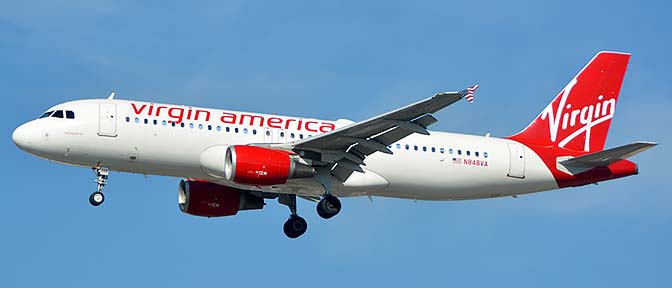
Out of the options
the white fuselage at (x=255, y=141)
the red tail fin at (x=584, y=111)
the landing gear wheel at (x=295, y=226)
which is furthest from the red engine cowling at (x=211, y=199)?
the red tail fin at (x=584, y=111)

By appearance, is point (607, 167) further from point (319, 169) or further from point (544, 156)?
point (319, 169)

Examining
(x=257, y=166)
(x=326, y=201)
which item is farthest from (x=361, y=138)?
(x=257, y=166)

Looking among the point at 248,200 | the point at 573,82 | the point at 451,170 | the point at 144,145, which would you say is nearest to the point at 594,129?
the point at 573,82

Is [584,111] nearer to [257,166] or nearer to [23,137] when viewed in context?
[257,166]

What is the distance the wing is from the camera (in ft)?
129

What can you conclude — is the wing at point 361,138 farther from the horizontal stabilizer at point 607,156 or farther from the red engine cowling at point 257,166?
the horizontal stabilizer at point 607,156

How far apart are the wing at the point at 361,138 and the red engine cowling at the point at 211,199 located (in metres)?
4.94

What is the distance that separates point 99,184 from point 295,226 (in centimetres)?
762

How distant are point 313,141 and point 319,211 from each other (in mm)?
2735

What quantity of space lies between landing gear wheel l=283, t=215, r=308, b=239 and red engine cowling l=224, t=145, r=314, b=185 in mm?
4919

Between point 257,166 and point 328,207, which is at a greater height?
point 257,166

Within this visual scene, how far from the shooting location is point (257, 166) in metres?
41.6

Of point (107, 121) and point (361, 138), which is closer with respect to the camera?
point (361, 138)

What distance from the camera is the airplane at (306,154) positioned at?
138 feet
